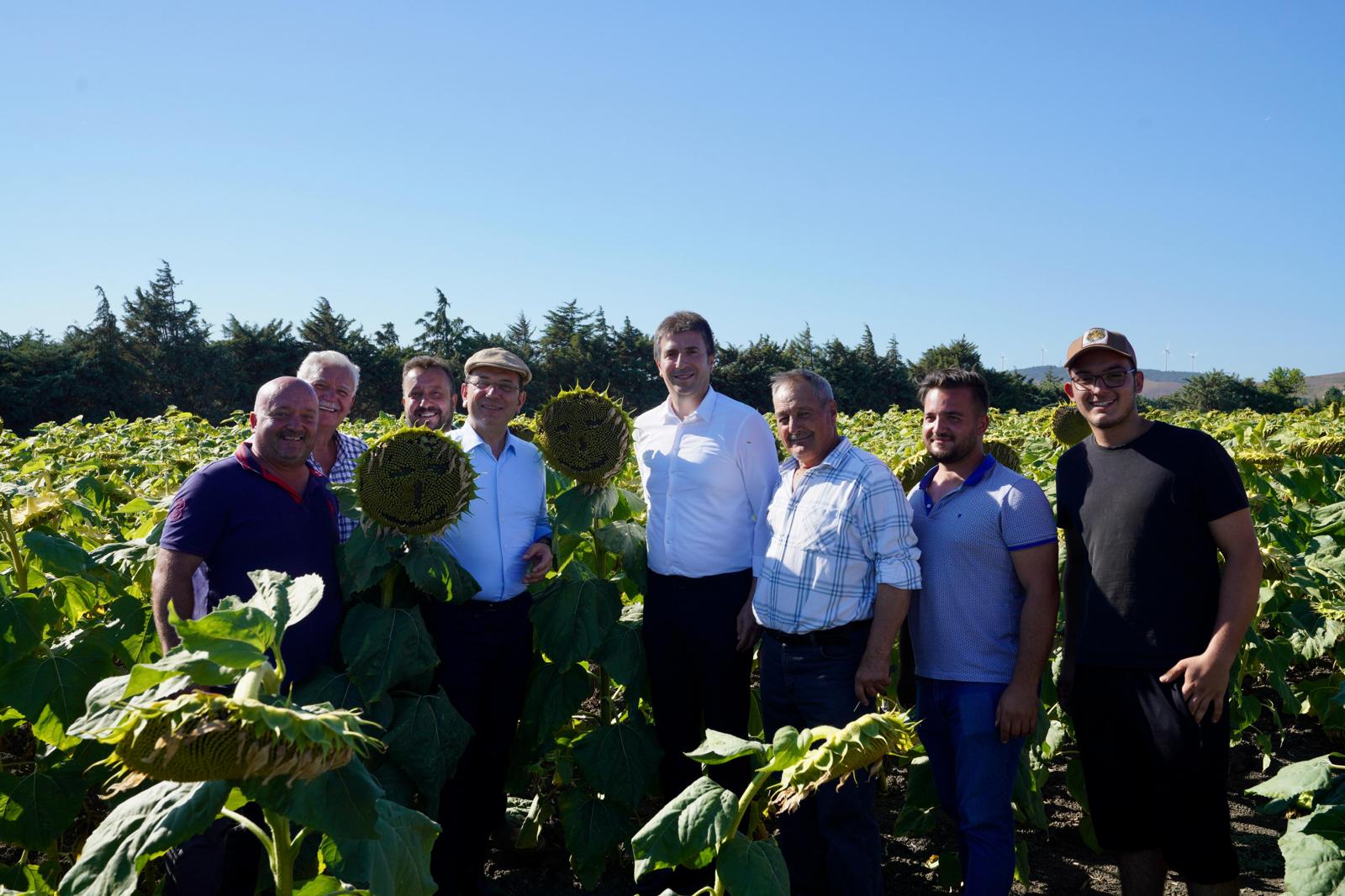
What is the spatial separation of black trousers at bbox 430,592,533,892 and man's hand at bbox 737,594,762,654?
779mm

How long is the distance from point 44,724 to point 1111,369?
3.33m

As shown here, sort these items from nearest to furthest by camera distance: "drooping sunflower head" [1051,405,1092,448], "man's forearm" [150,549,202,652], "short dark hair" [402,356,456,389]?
"man's forearm" [150,549,202,652]
"short dark hair" [402,356,456,389]
"drooping sunflower head" [1051,405,1092,448]

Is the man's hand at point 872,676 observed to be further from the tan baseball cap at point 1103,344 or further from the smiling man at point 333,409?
the smiling man at point 333,409

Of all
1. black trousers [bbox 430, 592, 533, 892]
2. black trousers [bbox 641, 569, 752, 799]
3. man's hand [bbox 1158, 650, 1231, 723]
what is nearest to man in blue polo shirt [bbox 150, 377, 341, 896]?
black trousers [bbox 430, 592, 533, 892]

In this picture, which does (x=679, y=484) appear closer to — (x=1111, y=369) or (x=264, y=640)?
(x=1111, y=369)

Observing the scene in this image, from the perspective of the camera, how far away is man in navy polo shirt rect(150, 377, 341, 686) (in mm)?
2787

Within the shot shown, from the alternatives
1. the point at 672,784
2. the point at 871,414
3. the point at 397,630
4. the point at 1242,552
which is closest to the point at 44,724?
the point at 397,630

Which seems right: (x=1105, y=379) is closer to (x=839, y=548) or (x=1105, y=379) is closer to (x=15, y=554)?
(x=839, y=548)

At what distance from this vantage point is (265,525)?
289 cm

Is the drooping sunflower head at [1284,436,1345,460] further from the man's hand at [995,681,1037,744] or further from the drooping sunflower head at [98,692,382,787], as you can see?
the drooping sunflower head at [98,692,382,787]

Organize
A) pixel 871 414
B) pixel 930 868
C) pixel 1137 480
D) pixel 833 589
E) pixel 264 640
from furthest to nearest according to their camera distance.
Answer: pixel 871 414 → pixel 930 868 → pixel 833 589 → pixel 1137 480 → pixel 264 640

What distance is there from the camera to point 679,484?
145 inches

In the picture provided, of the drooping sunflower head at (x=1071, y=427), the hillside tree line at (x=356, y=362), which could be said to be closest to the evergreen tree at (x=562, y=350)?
the hillside tree line at (x=356, y=362)

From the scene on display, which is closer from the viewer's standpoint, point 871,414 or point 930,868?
point 930,868
